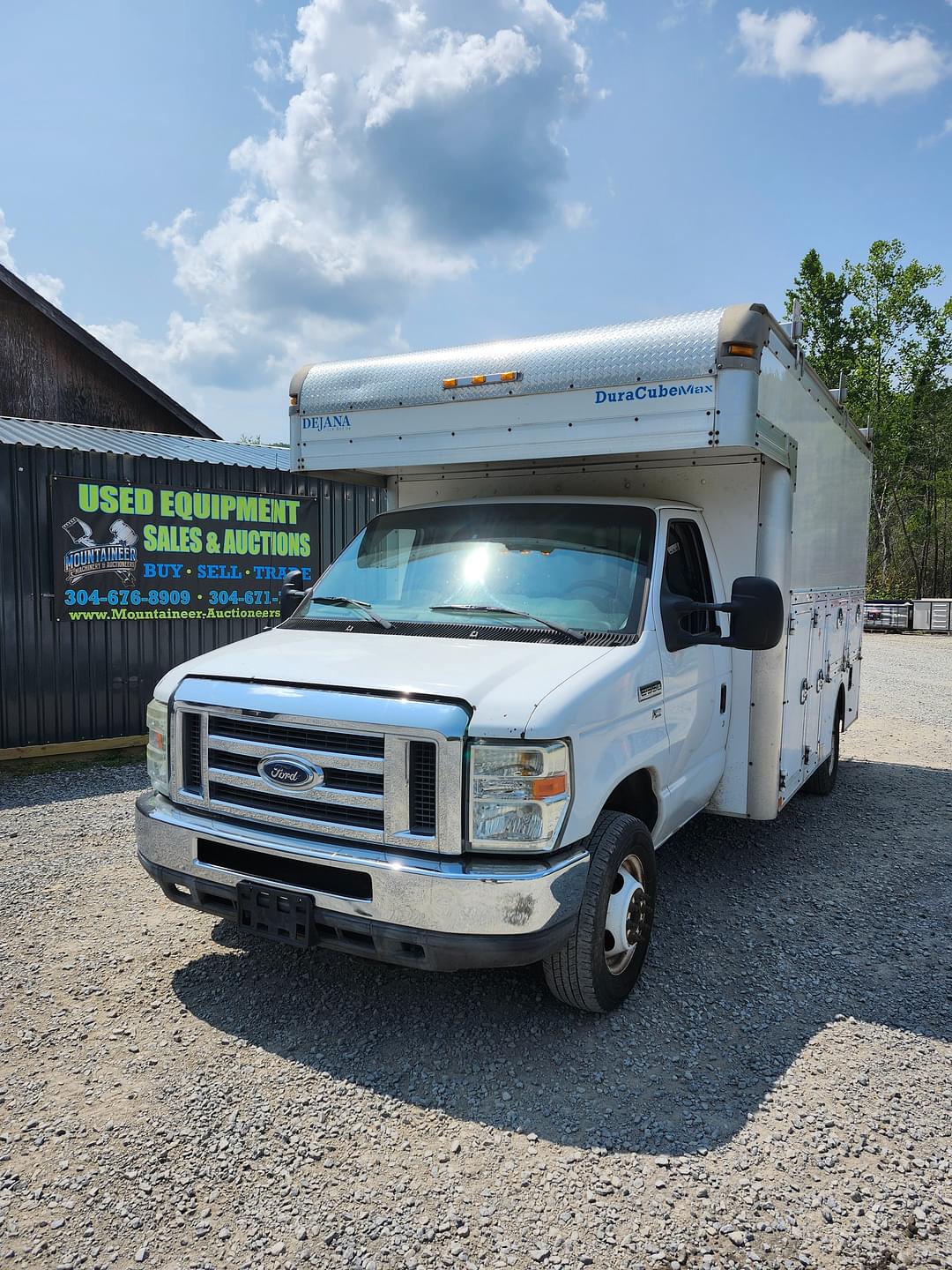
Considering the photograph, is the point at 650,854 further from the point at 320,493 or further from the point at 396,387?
the point at 320,493

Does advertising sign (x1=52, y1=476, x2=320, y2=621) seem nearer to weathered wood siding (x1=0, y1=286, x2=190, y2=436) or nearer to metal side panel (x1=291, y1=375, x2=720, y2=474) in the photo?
metal side panel (x1=291, y1=375, x2=720, y2=474)

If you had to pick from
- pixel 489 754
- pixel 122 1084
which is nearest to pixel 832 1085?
pixel 489 754

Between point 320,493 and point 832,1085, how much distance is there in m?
8.50

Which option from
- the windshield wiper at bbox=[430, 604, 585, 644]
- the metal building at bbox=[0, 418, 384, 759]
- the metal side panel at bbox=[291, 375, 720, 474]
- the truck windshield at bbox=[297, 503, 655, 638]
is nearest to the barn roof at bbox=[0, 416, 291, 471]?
the metal building at bbox=[0, 418, 384, 759]

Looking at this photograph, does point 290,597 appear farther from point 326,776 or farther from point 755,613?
point 755,613

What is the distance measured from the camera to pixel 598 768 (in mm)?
3344

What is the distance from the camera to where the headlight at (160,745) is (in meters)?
3.70

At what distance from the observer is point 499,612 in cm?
402

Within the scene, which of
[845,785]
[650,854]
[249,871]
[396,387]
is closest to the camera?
[249,871]

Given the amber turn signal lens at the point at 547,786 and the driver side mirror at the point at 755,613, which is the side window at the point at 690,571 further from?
the amber turn signal lens at the point at 547,786

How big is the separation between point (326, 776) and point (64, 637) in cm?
622

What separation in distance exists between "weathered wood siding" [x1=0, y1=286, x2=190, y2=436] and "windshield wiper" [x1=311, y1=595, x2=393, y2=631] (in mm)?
13478

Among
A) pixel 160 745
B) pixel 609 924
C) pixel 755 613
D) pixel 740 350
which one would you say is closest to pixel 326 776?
pixel 160 745

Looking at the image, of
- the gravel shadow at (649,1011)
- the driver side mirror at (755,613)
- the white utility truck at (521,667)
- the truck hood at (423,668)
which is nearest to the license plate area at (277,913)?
the white utility truck at (521,667)
